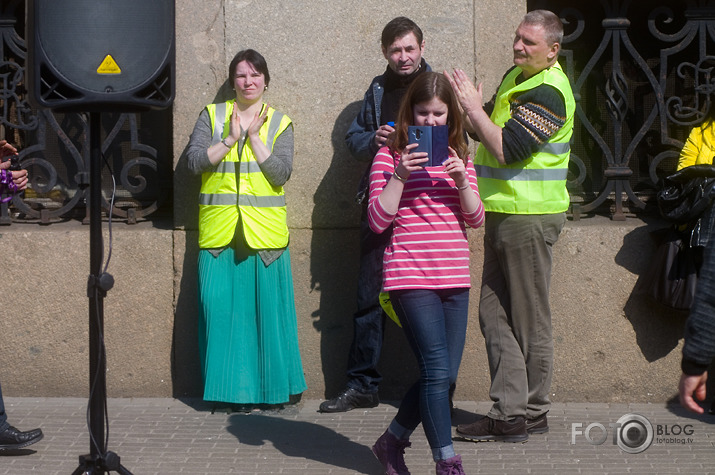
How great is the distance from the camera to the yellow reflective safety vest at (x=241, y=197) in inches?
241

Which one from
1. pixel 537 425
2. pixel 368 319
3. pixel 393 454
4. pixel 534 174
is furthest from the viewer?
pixel 368 319

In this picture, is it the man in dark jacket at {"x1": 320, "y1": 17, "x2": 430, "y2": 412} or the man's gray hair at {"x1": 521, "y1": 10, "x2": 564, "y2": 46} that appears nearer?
the man's gray hair at {"x1": 521, "y1": 10, "x2": 564, "y2": 46}

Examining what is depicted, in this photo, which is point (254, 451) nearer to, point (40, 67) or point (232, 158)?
point (232, 158)

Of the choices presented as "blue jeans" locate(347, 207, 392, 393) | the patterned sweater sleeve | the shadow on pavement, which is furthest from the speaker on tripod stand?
"blue jeans" locate(347, 207, 392, 393)

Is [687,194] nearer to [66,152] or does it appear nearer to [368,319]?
[368,319]

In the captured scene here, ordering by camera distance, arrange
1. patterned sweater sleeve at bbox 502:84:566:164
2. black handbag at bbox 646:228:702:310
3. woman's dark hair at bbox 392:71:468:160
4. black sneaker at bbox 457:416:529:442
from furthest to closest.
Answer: black handbag at bbox 646:228:702:310 < black sneaker at bbox 457:416:529:442 < patterned sweater sleeve at bbox 502:84:566:164 < woman's dark hair at bbox 392:71:468:160

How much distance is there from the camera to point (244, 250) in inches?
246

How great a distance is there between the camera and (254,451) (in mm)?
5500

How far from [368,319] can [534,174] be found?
1350 millimetres

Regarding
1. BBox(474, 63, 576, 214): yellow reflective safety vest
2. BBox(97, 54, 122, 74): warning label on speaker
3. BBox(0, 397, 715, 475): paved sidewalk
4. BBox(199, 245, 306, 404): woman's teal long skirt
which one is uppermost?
BBox(97, 54, 122, 74): warning label on speaker

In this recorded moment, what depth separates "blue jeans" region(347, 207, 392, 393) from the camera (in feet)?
20.1

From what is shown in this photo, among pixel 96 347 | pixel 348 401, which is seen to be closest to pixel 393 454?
pixel 348 401

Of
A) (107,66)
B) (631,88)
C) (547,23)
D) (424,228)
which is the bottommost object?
(424,228)

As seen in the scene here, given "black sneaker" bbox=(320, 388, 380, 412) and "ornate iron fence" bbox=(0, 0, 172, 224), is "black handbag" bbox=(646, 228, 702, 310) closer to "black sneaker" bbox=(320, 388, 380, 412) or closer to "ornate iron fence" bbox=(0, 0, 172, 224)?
"black sneaker" bbox=(320, 388, 380, 412)
